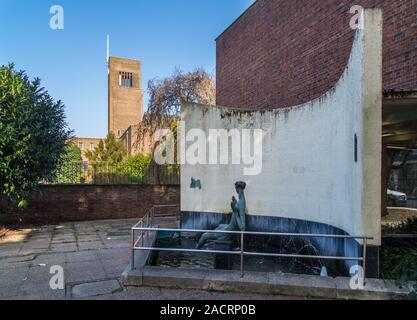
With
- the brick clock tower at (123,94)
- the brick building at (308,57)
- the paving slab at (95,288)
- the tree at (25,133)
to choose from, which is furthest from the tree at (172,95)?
the brick clock tower at (123,94)

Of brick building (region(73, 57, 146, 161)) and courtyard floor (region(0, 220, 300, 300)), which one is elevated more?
brick building (region(73, 57, 146, 161))

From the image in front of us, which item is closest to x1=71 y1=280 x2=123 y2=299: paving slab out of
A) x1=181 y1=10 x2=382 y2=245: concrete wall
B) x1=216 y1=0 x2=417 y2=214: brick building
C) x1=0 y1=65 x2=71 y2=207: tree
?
x1=181 y1=10 x2=382 y2=245: concrete wall

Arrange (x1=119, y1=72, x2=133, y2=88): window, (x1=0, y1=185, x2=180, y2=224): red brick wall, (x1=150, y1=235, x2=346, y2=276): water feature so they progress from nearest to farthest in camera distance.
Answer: (x1=150, y1=235, x2=346, y2=276): water feature → (x1=0, y1=185, x2=180, y2=224): red brick wall → (x1=119, y1=72, x2=133, y2=88): window

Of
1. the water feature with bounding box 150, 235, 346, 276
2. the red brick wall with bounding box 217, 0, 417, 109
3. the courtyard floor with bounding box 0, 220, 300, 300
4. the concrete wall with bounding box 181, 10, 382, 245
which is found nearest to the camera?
the courtyard floor with bounding box 0, 220, 300, 300

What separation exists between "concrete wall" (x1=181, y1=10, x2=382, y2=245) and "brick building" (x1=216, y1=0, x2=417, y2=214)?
0.66m

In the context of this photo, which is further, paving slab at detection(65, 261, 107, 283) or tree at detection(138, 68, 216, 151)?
tree at detection(138, 68, 216, 151)

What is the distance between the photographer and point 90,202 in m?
12.8

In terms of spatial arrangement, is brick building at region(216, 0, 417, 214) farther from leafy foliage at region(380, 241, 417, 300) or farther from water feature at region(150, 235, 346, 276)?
water feature at region(150, 235, 346, 276)

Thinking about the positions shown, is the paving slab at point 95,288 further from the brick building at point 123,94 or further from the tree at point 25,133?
the brick building at point 123,94

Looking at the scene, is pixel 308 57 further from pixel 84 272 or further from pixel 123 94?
pixel 123 94

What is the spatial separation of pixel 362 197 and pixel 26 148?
8.97 meters

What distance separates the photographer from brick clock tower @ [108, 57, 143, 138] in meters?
44.5

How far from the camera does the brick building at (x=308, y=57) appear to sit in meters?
6.30
